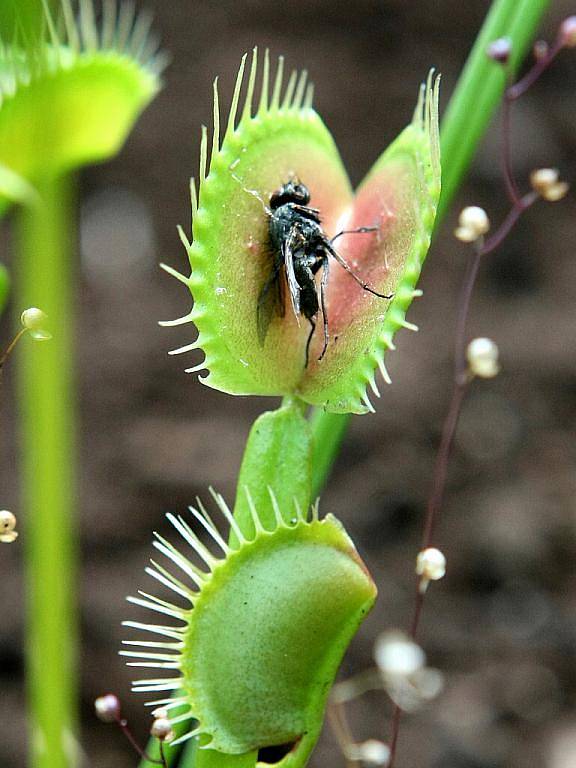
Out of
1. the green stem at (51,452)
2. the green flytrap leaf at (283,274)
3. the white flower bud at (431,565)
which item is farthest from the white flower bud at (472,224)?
the green stem at (51,452)

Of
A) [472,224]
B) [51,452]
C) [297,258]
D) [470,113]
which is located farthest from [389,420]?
[51,452]

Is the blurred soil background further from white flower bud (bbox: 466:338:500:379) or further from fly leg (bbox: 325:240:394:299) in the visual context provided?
fly leg (bbox: 325:240:394:299)

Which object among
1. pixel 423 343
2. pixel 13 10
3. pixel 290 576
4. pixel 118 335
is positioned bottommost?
pixel 290 576

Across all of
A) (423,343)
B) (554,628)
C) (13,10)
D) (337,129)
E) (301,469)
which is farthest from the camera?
(337,129)

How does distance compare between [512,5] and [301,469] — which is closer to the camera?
[301,469]

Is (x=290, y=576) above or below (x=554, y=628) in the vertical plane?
above

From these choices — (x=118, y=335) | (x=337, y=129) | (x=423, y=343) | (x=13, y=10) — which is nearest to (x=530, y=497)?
(x=423, y=343)

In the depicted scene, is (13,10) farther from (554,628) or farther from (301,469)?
(554,628)

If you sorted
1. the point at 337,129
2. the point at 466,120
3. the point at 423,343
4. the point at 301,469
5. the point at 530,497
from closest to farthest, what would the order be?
the point at 301,469 → the point at 466,120 → the point at 530,497 → the point at 423,343 → the point at 337,129
